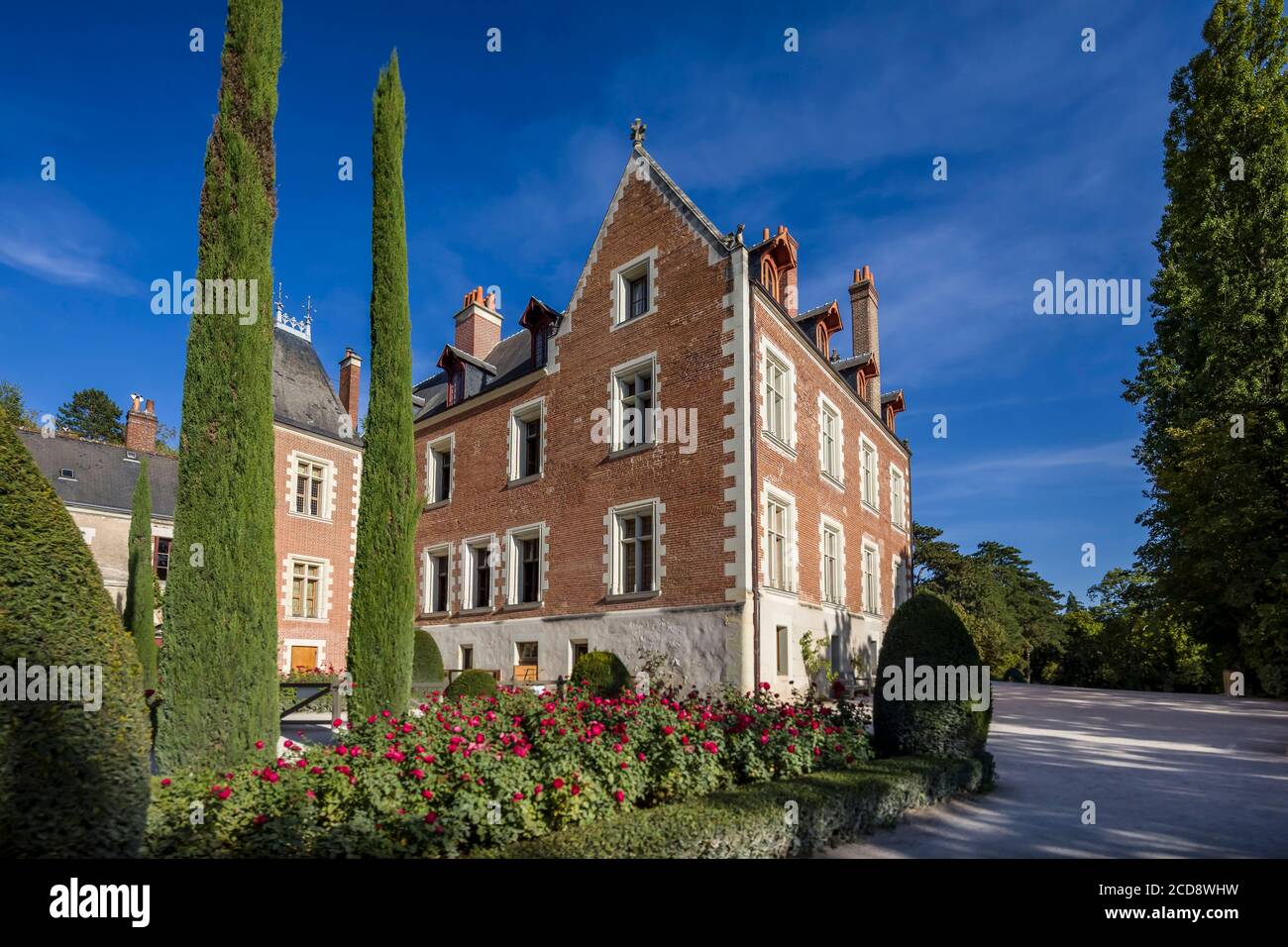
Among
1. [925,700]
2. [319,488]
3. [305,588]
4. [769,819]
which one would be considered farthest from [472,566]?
[769,819]

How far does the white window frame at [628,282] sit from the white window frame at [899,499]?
1315cm

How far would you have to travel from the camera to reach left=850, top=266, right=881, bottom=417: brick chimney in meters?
26.5

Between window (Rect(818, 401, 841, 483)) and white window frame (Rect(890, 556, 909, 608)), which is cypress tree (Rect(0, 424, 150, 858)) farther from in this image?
white window frame (Rect(890, 556, 909, 608))

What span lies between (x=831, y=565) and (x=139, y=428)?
1174 inches

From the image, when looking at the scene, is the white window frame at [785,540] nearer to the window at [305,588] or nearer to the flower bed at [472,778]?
the flower bed at [472,778]

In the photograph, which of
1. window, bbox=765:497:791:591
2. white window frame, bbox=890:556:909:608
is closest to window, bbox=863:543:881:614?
white window frame, bbox=890:556:909:608

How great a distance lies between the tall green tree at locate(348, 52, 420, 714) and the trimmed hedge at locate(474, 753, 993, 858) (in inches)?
218

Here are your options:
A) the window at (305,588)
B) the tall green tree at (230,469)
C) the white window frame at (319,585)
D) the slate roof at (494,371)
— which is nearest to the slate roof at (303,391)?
the slate roof at (494,371)

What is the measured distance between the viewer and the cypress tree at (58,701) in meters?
3.78

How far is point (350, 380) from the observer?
32062 mm
